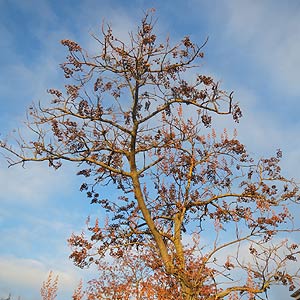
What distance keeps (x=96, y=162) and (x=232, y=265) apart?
487 cm

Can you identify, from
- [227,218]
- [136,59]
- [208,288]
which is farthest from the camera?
[227,218]

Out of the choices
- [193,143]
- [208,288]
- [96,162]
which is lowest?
[208,288]

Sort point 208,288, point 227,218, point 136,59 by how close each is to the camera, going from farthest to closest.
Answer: point 227,218 → point 136,59 → point 208,288

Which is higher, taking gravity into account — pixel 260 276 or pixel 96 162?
pixel 96 162

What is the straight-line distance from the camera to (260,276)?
948cm

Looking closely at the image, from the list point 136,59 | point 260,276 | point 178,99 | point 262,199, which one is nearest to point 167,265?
point 260,276

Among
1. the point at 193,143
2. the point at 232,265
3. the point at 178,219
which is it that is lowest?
the point at 232,265

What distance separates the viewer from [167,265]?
990 centimetres

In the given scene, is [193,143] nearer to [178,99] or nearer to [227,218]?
[178,99]

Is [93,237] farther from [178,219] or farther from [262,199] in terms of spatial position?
[262,199]

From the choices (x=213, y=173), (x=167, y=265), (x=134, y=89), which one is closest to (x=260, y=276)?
(x=167, y=265)

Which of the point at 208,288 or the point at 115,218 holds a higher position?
the point at 115,218

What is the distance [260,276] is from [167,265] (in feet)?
7.74

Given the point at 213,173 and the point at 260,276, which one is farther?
the point at 213,173
